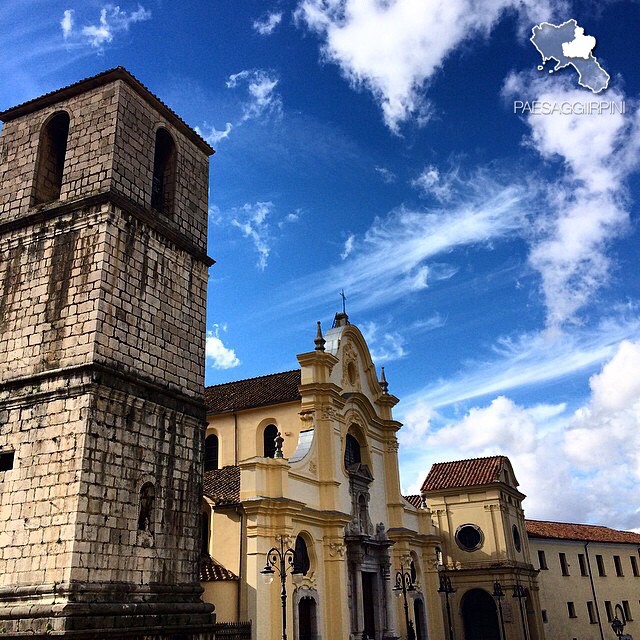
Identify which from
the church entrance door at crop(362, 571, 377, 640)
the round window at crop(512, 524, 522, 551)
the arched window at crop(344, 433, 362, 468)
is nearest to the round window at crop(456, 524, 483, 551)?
the round window at crop(512, 524, 522, 551)

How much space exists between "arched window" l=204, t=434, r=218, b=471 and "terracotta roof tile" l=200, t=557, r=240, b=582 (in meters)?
7.19

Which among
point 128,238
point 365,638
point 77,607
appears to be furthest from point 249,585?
point 128,238

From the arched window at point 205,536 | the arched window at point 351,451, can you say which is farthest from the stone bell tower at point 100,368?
the arched window at point 351,451

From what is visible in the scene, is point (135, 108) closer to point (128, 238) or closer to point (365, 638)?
point (128, 238)

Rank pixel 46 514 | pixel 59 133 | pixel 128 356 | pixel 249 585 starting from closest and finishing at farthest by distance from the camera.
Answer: pixel 46 514 → pixel 128 356 → pixel 59 133 → pixel 249 585

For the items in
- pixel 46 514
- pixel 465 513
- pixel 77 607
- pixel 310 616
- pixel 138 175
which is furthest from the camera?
pixel 465 513

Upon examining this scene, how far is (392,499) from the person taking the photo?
31047 millimetres

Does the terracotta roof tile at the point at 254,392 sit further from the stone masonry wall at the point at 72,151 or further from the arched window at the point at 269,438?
the stone masonry wall at the point at 72,151

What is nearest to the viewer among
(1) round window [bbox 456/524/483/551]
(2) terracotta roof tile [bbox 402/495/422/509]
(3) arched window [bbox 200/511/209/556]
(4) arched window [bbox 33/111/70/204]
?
(4) arched window [bbox 33/111/70/204]

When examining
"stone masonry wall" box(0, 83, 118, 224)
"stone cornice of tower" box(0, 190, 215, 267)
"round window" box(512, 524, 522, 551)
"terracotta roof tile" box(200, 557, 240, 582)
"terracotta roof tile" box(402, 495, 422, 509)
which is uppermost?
"stone masonry wall" box(0, 83, 118, 224)

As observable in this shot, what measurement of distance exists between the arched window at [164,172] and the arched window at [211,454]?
1349 cm

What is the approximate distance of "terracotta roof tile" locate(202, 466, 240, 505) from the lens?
73.2ft

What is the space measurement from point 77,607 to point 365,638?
15.4 meters

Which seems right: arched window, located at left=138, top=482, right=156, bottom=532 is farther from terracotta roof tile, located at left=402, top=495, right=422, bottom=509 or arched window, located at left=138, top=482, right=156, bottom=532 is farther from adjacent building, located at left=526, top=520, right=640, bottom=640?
adjacent building, located at left=526, top=520, right=640, bottom=640
